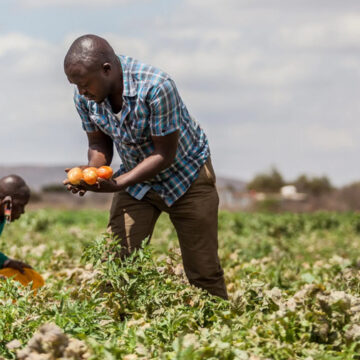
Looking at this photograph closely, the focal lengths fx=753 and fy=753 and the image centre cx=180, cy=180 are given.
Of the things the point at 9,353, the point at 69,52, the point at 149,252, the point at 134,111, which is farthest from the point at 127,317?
the point at 69,52

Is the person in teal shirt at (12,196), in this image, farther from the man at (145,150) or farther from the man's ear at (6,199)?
the man at (145,150)

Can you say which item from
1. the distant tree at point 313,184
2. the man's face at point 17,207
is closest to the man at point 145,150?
the man's face at point 17,207

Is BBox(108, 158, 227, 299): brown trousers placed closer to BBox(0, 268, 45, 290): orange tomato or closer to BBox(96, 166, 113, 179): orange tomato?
BBox(96, 166, 113, 179): orange tomato

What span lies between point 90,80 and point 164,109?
0.47 metres

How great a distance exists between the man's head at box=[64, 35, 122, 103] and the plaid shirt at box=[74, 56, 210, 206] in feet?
0.53

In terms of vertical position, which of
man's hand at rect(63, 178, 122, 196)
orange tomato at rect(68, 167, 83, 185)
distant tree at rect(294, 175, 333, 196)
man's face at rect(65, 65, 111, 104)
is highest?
man's face at rect(65, 65, 111, 104)

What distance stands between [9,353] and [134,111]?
1537 mm

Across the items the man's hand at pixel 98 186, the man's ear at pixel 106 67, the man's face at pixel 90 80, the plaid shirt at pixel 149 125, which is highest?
the man's ear at pixel 106 67

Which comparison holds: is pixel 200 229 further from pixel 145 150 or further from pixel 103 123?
pixel 103 123

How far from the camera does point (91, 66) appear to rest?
411 centimetres

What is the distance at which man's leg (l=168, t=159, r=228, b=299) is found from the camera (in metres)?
4.89

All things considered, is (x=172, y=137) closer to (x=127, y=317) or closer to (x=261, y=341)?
(x=127, y=317)

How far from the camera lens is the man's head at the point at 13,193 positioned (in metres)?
5.42

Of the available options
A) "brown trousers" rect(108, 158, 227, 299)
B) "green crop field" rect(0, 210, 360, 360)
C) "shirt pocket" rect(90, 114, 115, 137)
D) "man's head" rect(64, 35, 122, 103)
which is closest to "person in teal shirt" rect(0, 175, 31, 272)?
"green crop field" rect(0, 210, 360, 360)
